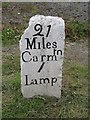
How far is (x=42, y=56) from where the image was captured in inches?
193

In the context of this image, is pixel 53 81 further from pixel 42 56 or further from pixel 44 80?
pixel 42 56

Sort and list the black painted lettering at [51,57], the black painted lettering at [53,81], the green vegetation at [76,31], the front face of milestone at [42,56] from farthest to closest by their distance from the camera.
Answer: the green vegetation at [76,31]
the black painted lettering at [53,81]
the black painted lettering at [51,57]
the front face of milestone at [42,56]

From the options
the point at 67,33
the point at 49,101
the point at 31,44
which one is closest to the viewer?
the point at 31,44

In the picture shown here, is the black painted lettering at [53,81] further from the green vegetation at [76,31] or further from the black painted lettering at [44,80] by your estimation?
the green vegetation at [76,31]

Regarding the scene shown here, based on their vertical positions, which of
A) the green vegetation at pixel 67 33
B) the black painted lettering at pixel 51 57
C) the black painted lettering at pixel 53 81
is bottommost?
the black painted lettering at pixel 53 81

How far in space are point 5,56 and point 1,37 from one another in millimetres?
810

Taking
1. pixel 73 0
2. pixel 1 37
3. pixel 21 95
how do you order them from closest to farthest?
pixel 21 95 → pixel 1 37 → pixel 73 0

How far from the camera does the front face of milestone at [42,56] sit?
4.77m

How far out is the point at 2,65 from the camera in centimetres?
604

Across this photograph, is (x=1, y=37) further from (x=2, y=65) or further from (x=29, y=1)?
(x=29, y=1)

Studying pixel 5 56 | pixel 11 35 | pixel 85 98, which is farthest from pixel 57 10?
pixel 85 98

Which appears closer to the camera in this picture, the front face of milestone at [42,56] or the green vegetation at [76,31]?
the front face of milestone at [42,56]

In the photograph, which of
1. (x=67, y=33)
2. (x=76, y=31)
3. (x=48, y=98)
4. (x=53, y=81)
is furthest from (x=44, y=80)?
(x=76, y=31)

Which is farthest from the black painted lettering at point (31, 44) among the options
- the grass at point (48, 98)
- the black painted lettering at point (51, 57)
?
the grass at point (48, 98)
